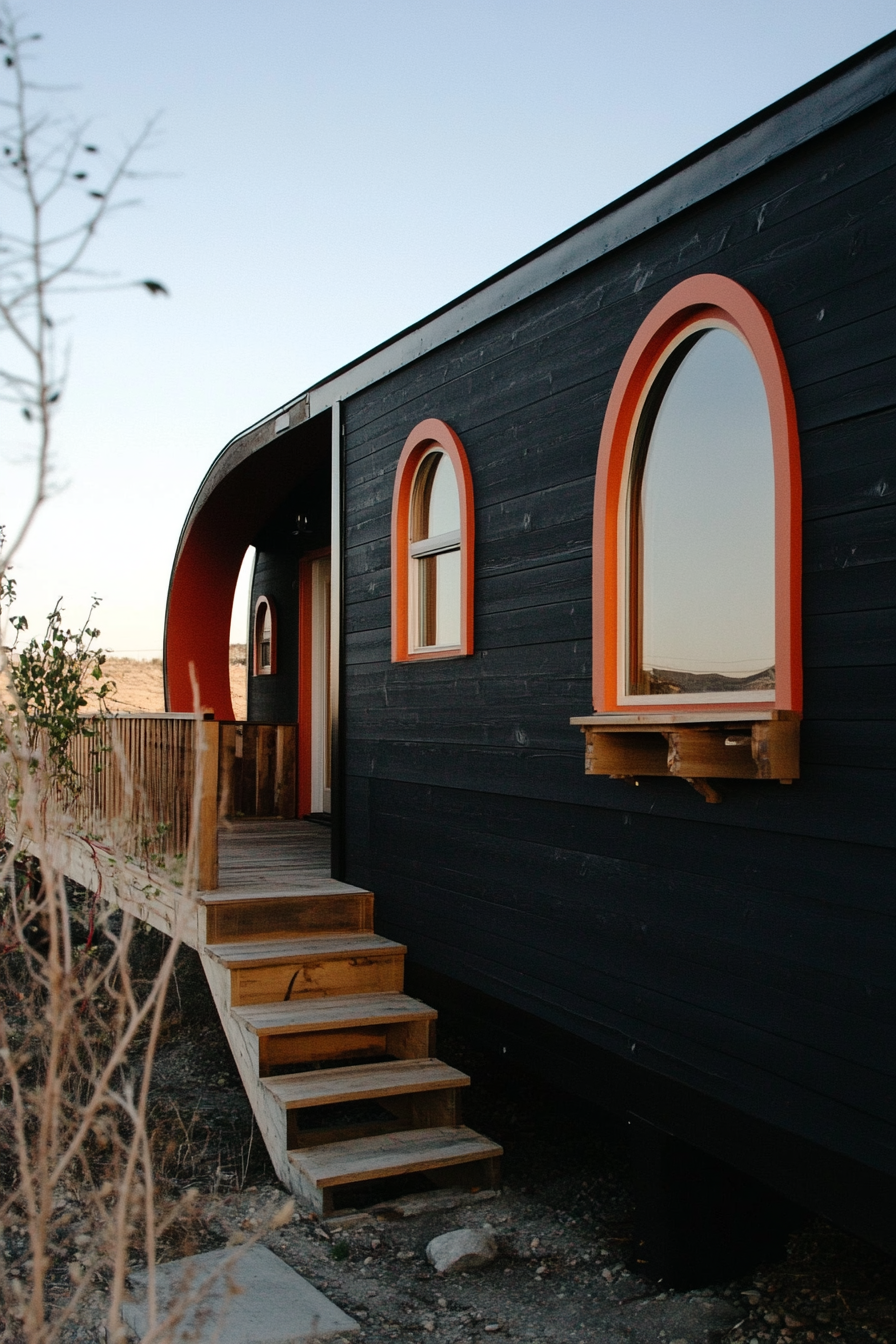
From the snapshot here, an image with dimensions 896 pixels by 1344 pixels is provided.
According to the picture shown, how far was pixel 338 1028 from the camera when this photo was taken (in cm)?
472

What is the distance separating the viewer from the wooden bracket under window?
118 inches

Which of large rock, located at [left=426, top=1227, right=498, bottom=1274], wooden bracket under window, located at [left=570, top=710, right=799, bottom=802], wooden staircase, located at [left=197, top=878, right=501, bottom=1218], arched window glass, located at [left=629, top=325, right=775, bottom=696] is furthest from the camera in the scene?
wooden staircase, located at [left=197, top=878, right=501, bottom=1218]

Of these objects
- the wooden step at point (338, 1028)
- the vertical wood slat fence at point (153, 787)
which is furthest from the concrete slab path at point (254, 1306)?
the vertical wood slat fence at point (153, 787)

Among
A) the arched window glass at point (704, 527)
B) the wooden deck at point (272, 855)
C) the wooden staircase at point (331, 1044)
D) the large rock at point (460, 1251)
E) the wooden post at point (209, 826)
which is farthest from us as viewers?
the wooden deck at point (272, 855)

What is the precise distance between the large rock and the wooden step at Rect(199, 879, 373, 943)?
185 centimetres

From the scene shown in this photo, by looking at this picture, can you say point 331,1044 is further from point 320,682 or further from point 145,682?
point 145,682

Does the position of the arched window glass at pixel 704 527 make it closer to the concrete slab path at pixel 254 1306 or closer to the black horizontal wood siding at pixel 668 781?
the black horizontal wood siding at pixel 668 781

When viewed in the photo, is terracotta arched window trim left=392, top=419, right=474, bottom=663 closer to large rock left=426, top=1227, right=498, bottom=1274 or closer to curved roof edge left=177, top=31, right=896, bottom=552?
curved roof edge left=177, top=31, right=896, bottom=552

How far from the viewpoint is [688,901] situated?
3521mm

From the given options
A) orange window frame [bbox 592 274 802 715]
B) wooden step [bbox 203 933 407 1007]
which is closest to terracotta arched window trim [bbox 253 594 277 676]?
wooden step [bbox 203 933 407 1007]

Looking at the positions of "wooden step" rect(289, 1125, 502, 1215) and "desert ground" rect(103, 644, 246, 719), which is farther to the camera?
"desert ground" rect(103, 644, 246, 719)

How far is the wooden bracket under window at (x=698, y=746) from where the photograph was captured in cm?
301

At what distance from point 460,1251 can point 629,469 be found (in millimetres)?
2781

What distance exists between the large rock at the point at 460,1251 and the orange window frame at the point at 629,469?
1.91m
